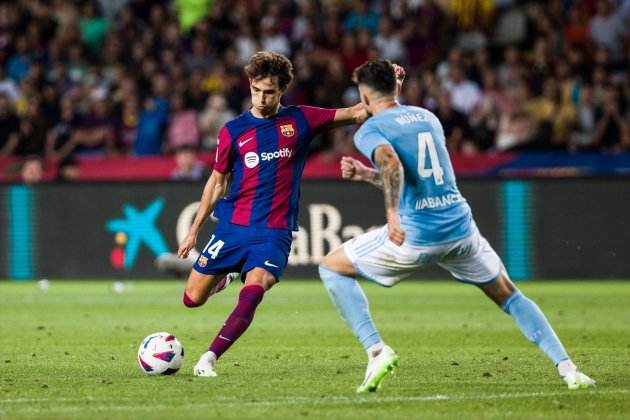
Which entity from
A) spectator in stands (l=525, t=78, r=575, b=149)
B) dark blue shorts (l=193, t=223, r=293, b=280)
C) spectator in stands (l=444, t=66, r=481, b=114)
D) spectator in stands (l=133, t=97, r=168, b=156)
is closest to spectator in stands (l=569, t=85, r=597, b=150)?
spectator in stands (l=525, t=78, r=575, b=149)

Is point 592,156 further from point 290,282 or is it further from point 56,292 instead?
point 56,292

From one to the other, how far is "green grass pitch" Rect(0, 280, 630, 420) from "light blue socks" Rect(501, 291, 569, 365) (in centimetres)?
24

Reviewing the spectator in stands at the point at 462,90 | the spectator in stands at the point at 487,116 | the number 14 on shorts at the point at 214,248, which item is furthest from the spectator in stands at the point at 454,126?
the number 14 on shorts at the point at 214,248

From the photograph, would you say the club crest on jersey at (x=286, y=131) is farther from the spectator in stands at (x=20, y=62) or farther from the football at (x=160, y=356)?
the spectator in stands at (x=20, y=62)

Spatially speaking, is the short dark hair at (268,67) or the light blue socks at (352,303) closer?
the light blue socks at (352,303)

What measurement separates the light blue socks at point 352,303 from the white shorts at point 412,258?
0.12m

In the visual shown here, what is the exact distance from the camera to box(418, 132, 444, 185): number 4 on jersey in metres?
8.09

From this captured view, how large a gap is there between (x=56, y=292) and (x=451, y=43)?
823 centimetres

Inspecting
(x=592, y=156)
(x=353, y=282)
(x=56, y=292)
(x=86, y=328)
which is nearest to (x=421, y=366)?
(x=353, y=282)

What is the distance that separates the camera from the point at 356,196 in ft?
60.9

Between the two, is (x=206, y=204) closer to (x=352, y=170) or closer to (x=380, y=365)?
(x=352, y=170)

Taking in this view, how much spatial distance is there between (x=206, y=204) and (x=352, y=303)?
62.4 inches

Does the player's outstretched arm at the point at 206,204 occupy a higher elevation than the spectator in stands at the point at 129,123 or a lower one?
higher

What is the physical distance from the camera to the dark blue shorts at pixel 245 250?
9.26m
